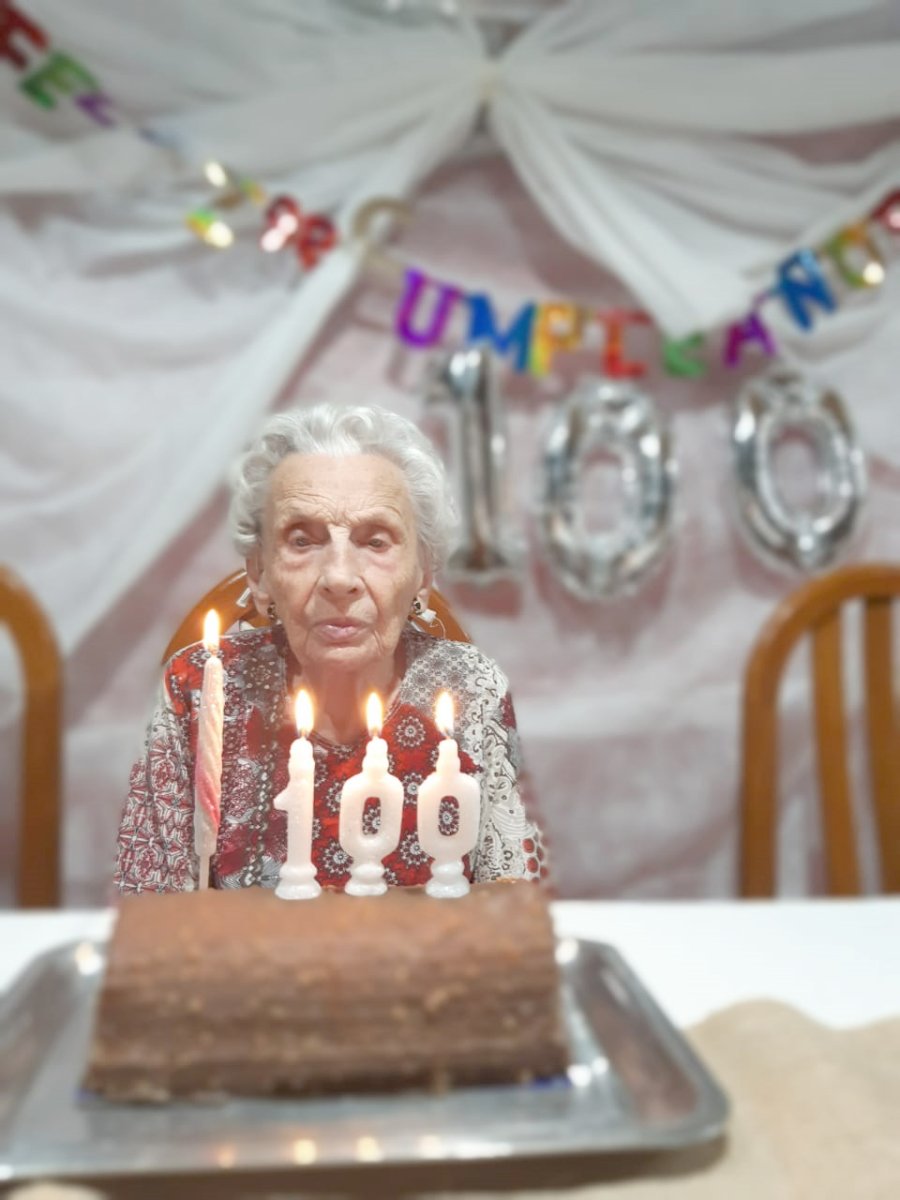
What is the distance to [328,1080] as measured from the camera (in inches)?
16.2

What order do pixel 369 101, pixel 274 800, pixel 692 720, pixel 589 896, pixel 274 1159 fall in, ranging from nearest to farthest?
pixel 274 1159, pixel 274 800, pixel 589 896, pixel 369 101, pixel 692 720

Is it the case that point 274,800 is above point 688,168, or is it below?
below

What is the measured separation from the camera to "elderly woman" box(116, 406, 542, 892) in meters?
0.47

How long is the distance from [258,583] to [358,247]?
865 millimetres

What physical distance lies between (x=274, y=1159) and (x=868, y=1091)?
0.85 feet

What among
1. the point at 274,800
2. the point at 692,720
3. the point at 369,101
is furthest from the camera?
the point at 692,720

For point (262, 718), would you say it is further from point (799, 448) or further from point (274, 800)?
point (799, 448)

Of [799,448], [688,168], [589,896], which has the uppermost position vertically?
[688,168]

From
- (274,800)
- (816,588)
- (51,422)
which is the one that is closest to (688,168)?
(816,588)

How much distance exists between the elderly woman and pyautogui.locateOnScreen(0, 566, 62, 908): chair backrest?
391 millimetres

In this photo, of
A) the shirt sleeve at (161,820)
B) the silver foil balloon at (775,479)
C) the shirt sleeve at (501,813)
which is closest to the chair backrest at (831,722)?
the silver foil balloon at (775,479)

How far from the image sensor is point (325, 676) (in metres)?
0.48

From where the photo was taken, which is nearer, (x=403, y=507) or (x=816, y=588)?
(x=403, y=507)

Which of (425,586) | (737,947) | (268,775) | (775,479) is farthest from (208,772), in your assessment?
(775,479)
